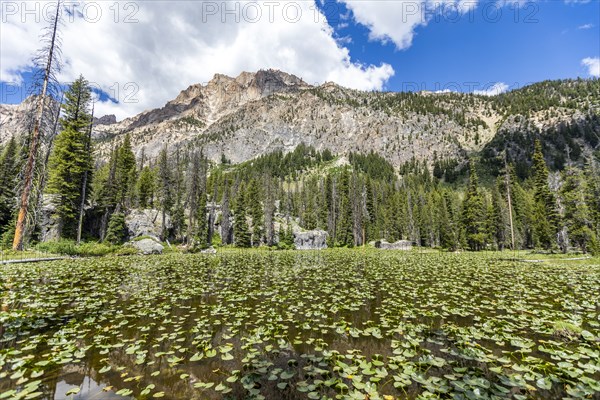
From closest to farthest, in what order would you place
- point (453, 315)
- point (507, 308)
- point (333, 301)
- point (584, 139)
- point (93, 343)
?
1. point (93, 343)
2. point (453, 315)
3. point (507, 308)
4. point (333, 301)
5. point (584, 139)

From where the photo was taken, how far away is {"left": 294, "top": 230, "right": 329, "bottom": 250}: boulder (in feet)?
238

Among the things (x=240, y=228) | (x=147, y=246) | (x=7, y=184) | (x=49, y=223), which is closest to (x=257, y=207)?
(x=240, y=228)

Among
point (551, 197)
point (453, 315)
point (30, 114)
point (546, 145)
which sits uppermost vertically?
point (546, 145)

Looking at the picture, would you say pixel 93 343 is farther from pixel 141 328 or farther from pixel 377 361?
pixel 377 361

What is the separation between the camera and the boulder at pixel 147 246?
130ft

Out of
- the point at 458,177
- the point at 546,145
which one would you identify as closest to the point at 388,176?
the point at 458,177

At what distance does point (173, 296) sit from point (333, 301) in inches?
278

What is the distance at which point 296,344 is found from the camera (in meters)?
7.17

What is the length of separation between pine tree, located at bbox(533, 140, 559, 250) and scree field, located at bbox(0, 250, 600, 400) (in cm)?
4031

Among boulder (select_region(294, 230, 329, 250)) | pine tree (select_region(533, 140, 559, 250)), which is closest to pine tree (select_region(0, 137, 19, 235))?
boulder (select_region(294, 230, 329, 250))

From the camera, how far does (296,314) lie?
9883mm

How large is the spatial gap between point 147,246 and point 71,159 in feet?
53.1

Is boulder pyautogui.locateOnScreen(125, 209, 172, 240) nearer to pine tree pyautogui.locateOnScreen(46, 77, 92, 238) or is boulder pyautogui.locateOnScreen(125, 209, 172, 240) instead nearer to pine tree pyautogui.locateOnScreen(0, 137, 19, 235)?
pine tree pyautogui.locateOnScreen(46, 77, 92, 238)

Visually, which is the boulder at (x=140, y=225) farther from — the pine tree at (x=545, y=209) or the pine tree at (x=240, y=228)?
the pine tree at (x=545, y=209)
